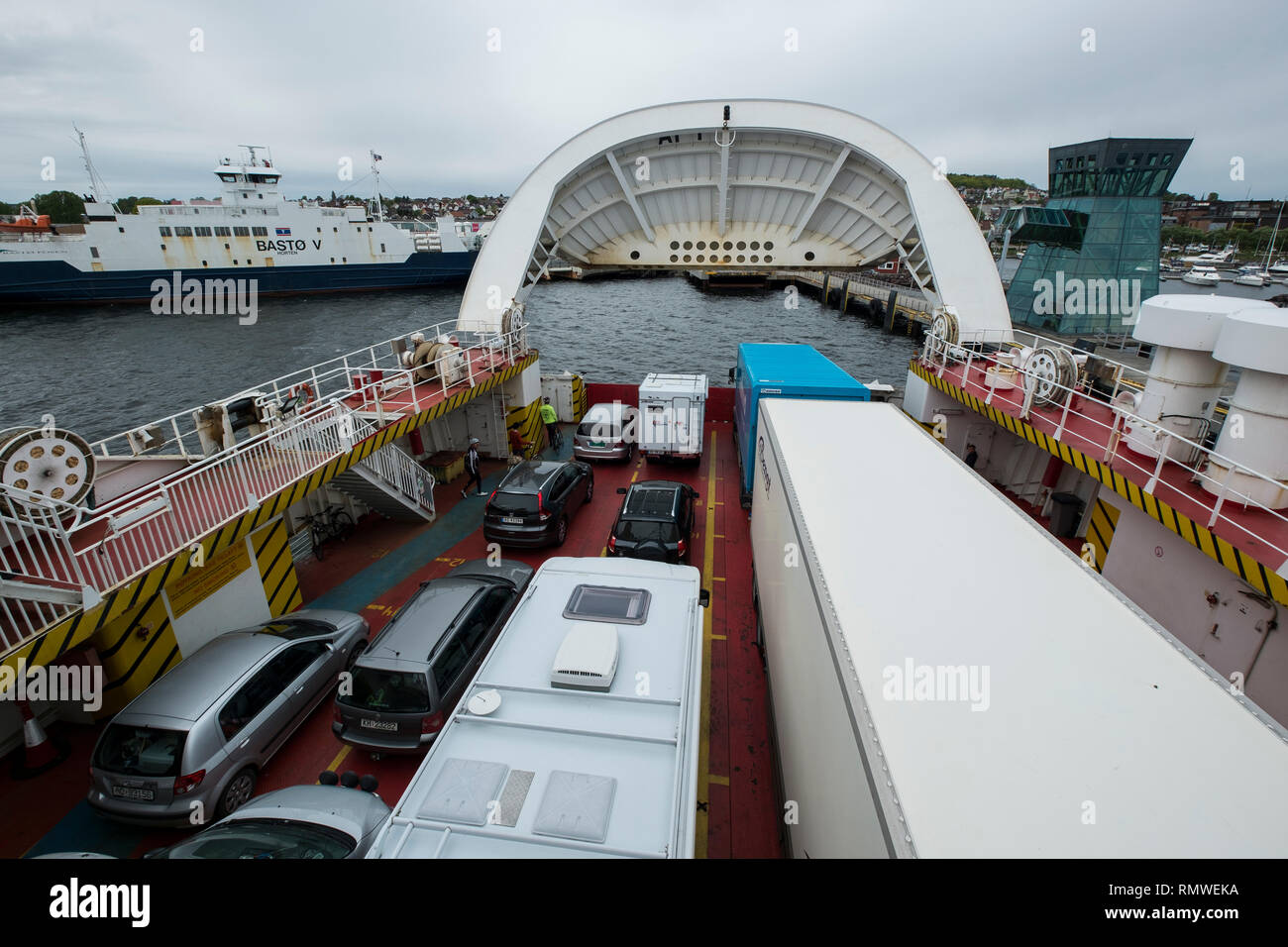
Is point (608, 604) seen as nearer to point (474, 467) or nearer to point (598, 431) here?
point (474, 467)

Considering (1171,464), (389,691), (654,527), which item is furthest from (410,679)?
(1171,464)

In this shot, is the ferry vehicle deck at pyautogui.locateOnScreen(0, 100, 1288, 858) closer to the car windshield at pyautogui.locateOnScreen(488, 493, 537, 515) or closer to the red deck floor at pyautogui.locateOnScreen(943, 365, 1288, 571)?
Answer: the red deck floor at pyautogui.locateOnScreen(943, 365, 1288, 571)

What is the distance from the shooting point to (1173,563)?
6.46m

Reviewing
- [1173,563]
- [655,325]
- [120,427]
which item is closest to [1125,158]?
[655,325]

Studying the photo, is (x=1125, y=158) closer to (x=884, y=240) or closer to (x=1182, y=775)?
(x=884, y=240)

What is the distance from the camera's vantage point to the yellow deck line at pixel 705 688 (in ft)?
17.7

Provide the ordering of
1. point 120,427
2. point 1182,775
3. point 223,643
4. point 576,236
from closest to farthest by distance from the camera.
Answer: point 1182,775 < point 223,643 < point 576,236 < point 120,427

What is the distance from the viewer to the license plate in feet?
16.7

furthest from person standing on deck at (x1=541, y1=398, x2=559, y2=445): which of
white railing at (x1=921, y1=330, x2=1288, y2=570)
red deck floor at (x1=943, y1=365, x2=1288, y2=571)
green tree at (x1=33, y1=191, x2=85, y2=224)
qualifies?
green tree at (x1=33, y1=191, x2=85, y2=224)

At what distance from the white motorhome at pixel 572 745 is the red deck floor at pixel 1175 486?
577 cm

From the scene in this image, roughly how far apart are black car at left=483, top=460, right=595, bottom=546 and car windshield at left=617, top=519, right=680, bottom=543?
1623mm

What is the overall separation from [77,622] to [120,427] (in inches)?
1016

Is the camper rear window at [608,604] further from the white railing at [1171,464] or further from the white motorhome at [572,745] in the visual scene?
the white railing at [1171,464]

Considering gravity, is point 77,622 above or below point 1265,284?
below
